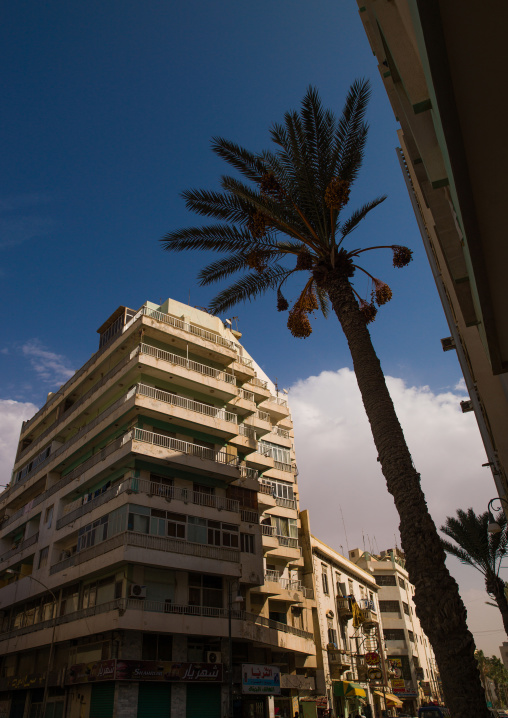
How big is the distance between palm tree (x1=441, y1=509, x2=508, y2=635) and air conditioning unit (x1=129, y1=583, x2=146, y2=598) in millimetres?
15000

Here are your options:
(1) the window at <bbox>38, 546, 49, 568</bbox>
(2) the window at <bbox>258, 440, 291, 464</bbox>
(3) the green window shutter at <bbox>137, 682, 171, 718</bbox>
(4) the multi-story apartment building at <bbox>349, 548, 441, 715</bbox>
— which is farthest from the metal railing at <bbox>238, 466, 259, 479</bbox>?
(4) the multi-story apartment building at <bbox>349, 548, 441, 715</bbox>

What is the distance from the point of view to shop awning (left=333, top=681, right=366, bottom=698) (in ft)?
124

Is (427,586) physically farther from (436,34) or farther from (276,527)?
(276,527)

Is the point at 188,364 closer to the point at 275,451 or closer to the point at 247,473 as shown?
the point at 247,473

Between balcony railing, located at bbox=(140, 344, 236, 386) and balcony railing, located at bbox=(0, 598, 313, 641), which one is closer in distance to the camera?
balcony railing, located at bbox=(0, 598, 313, 641)

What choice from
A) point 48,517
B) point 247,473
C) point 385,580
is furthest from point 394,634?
point 48,517

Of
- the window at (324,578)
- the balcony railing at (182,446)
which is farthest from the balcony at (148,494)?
the window at (324,578)

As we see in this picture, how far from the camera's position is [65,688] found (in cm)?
2569

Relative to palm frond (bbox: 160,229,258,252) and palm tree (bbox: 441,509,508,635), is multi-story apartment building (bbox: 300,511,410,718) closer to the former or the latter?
palm tree (bbox: 441,509,508,635)

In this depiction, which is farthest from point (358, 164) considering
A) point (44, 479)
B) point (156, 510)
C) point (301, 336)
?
point (44, 479)

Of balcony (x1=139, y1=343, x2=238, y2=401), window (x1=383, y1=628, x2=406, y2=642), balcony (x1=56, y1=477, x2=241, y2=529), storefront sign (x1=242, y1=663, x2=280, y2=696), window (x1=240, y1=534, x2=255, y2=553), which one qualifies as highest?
balcony (x1=139, y1=343, x2=238, y2=401)

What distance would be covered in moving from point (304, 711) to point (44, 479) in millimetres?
22430

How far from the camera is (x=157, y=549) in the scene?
24484 millimetres

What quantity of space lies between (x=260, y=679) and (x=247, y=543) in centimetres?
641
